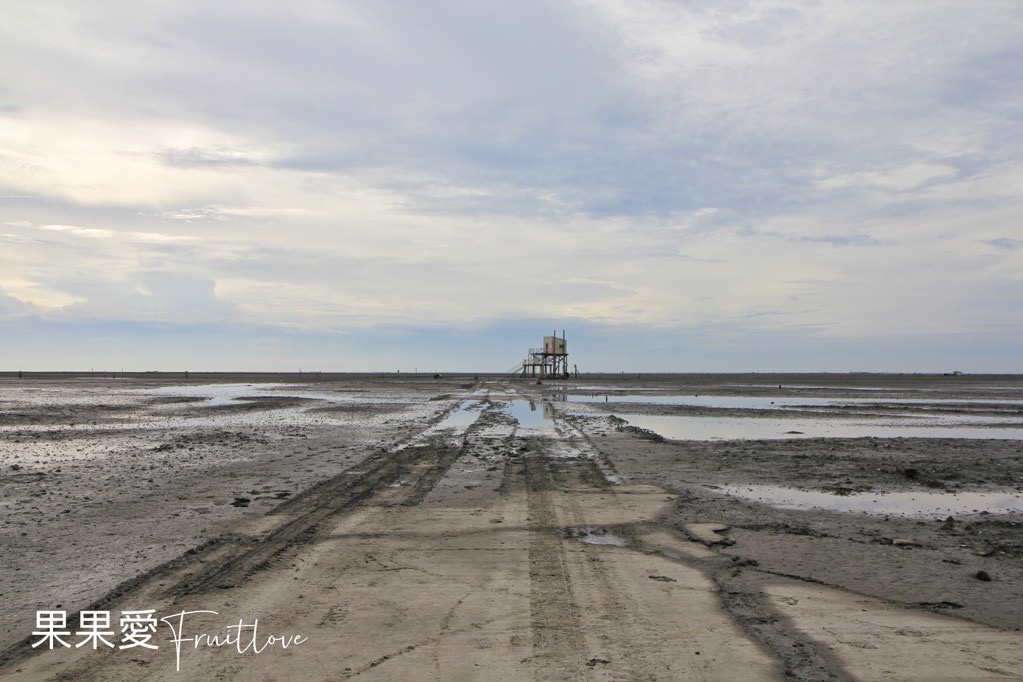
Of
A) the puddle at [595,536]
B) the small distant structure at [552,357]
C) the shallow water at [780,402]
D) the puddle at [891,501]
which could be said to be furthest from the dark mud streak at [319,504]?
the small distant structure at [552,357]

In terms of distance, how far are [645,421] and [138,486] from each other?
72.7 feet

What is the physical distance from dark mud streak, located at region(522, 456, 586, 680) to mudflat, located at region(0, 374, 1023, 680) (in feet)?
0.11

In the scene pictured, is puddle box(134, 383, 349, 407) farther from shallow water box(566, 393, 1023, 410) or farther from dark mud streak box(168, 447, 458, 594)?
dark mud streak box(168, 447, 458, 594)

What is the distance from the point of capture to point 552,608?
21.7ft

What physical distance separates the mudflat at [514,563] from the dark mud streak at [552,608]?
32mm

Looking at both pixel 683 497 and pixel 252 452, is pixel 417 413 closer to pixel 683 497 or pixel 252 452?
pixel 252 452

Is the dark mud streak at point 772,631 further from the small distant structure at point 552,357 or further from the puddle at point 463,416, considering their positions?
the small distant structure at point 552,357

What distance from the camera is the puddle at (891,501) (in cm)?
1216

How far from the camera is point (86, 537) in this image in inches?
373

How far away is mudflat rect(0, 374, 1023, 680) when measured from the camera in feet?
18.5

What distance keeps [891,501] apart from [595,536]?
685 centimetres

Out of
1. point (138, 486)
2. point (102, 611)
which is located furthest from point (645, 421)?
point (102, 611)

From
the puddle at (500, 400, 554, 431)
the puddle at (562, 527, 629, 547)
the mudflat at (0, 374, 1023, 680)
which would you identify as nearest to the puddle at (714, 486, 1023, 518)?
the mudflat at (0, 374, 1023, 680)

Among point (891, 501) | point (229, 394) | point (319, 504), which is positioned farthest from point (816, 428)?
point (229, 394)
